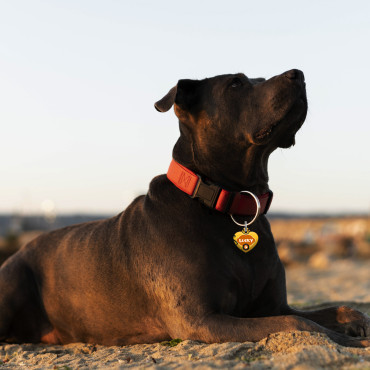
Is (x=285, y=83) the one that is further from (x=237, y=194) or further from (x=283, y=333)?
(x=283, y=333)

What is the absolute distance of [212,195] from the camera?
162 inches

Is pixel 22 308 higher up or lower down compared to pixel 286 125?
lower down

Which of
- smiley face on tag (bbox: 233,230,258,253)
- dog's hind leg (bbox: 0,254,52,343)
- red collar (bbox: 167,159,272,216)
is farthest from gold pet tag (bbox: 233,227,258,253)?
dog's hind leg (bbox: 0,254,52,343)

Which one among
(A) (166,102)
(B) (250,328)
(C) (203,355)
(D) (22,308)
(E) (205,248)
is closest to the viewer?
(C) (203,355)

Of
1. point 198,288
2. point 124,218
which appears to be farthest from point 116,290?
point 198,288

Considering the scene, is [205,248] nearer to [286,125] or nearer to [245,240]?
[245,240]

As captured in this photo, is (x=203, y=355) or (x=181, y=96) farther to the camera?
(x=181, y=96)

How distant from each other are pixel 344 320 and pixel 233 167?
1.49 m

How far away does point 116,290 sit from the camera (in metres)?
4.55

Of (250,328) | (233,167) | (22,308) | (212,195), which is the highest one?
(233,167)

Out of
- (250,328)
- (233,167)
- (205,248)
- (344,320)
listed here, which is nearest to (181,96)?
(233,167)

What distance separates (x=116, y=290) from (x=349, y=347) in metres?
1.96

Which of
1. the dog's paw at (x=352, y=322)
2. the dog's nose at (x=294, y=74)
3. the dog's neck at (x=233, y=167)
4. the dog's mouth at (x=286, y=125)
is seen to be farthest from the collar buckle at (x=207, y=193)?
the dog's paw at (x=352, y=322)

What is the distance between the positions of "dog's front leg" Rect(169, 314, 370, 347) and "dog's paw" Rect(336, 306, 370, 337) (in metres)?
0.33
